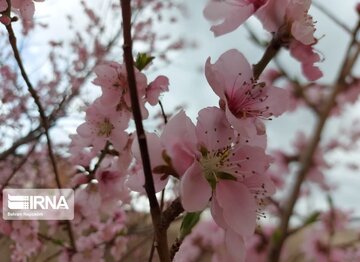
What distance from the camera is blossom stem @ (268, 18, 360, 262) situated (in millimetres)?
1316

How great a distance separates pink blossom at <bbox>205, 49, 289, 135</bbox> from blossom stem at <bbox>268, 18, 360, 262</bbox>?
871mm

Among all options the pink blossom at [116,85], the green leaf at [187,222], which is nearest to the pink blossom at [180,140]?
the green leaf at [187,222]

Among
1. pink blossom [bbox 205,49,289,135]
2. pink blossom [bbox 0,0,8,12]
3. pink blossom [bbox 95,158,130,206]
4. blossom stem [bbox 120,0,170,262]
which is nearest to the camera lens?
blossom stem [bbox 120,0,170,262]

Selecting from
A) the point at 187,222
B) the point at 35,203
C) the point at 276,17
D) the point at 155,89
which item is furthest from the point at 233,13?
the point at 35,203

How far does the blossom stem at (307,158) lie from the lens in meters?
1.32

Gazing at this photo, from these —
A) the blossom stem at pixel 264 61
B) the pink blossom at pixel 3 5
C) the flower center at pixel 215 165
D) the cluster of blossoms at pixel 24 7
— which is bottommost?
the flower center at pixel 215 165

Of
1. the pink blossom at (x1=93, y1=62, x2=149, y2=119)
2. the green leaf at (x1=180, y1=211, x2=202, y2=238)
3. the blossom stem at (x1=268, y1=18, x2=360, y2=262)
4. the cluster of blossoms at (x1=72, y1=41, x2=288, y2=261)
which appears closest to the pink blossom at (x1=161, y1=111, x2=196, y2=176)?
the cluster of blossoms at (x1=72, y1=41, x2=288, y2=261)

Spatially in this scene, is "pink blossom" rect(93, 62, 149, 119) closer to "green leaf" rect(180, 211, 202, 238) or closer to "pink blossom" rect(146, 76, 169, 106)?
"pink blossom" rect(146, 76, 169, 106)

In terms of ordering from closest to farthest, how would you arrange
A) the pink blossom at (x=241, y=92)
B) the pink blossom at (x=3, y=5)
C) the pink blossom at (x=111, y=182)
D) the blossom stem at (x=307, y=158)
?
the pink blossom at (x=241, y=92)
the pink blossom at (x=3, y=5)
the pink blossom at (x=111, y=182)
the blossom stem at (x=307, y=158)

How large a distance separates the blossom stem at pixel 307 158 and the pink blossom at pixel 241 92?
0.87m

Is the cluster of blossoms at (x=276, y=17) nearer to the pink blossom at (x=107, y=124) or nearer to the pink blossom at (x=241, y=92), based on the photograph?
the pink blossom at (x=241, y=92)

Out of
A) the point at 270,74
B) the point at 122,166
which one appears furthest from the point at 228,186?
the point at 270,74

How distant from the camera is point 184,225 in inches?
19.9

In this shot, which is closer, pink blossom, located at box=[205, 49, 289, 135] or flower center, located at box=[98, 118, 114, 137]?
pink blossom, located at box=[205, 49, 289, 135]
